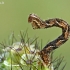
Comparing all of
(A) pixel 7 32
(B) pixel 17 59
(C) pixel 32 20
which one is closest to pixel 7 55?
(B) pixel 17 59

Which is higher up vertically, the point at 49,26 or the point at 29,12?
the point at 49,26

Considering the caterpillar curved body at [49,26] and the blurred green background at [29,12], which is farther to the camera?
the blurred green background at [29,12]

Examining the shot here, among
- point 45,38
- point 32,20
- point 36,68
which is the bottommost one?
point 45,38

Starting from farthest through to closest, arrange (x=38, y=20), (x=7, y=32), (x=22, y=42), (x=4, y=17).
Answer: (x=4, y=17) < (x=7, y=32) < (x=22, y=42) < (x=38, y=20)

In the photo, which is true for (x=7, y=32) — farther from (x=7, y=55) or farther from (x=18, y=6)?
Result: (x=7, y=55)

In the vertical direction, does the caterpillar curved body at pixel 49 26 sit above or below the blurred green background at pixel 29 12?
above
